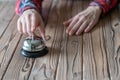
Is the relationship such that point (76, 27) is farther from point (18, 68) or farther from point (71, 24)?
point (18, 68)

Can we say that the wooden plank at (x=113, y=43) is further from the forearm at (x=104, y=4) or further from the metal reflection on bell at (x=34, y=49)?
the metal reflection on bell at (x=34, y=49)

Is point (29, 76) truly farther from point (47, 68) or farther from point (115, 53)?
point (115, 53)

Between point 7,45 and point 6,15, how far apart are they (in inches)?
14.3

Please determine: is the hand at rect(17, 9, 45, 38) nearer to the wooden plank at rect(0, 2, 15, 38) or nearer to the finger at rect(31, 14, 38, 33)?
the finger at rect(31, 14, 38, 33)

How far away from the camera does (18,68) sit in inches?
34.0

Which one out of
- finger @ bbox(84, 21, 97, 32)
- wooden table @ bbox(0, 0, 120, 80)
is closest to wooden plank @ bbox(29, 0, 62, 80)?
wooden table @ bbox(0, 0, 120, 80)

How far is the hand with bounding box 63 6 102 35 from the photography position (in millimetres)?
1102

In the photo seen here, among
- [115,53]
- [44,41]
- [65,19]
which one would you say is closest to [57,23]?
[65,19]

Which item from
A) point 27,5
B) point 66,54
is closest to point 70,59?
point 66,54

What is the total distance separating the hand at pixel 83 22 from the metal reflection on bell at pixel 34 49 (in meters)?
0.18

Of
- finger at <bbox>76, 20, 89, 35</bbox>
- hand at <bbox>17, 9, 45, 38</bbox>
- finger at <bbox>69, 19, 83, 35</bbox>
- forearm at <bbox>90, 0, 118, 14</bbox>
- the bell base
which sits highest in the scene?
hand at <bbox>17, 9, 45, 38</bbox>

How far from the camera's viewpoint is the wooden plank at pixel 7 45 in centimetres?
90

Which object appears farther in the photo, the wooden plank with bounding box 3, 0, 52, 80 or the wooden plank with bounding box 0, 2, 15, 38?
the wooden plank with bounding box 0, 2, 15, 38

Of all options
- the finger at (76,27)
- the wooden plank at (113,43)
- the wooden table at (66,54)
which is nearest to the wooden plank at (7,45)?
the wooden table at (66,54)
